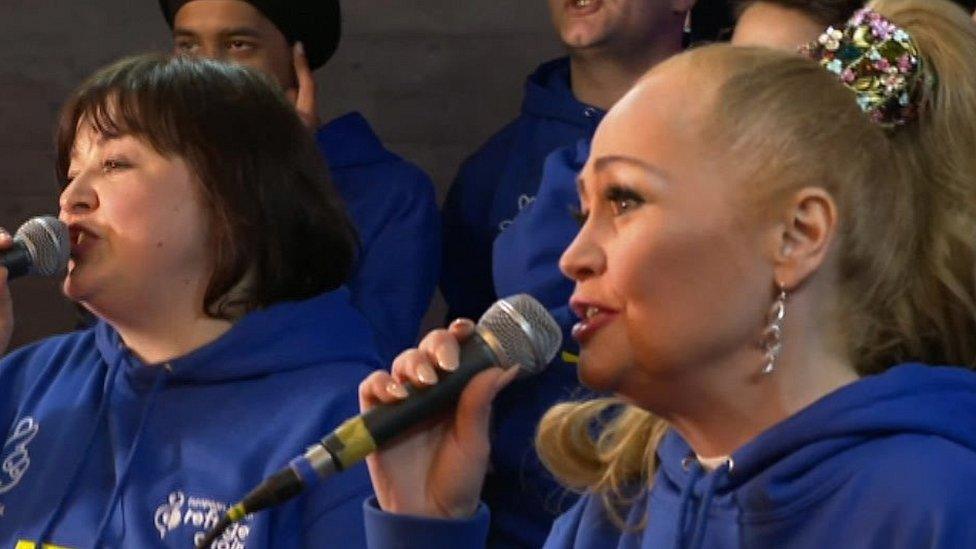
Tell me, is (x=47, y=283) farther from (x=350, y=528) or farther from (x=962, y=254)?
(x=962, y=254)

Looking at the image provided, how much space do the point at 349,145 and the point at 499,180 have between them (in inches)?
11.4

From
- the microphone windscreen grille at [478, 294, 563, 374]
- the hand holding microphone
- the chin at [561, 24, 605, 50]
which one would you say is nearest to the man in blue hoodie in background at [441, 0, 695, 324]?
the chin at [561, 24, 605, 50]

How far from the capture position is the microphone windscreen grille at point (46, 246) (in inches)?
81.0

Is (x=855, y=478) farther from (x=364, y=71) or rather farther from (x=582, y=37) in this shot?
(x=364, y=71)

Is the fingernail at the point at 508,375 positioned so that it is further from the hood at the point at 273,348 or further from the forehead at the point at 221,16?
the forehead at the point at 221,16

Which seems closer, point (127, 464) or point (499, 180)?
point (127, 464)

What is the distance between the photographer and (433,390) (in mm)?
1537

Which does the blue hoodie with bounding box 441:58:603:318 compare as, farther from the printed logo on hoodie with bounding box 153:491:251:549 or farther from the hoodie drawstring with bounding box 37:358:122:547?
the printed logo on hoodie with bounding box 153:491:251:549

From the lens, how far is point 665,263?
Result: 1.44m

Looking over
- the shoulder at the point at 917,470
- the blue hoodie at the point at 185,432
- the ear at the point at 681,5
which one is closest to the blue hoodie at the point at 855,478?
the shoulder at the point at 917,470

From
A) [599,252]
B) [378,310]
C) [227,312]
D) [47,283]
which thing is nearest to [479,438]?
[599,252]

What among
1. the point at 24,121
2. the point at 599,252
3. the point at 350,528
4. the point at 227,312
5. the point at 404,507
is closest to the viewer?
the point at 599,252

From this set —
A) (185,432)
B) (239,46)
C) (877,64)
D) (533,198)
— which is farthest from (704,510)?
(239,46)

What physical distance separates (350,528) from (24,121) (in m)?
2.12
